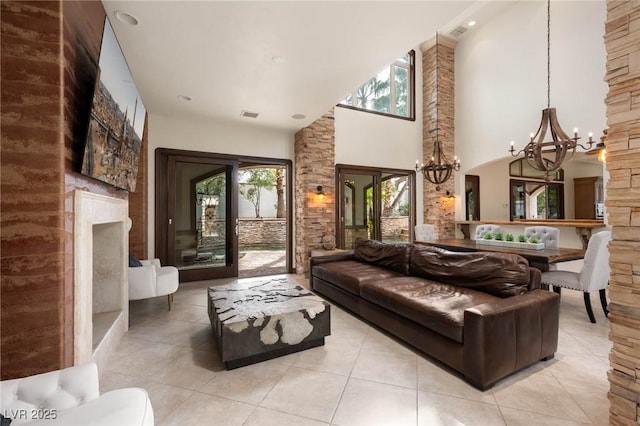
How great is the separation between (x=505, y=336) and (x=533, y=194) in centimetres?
903

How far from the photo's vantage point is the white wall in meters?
4.69

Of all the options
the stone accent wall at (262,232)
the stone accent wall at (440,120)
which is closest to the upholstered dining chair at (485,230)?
the stone accent wall at (440,120)

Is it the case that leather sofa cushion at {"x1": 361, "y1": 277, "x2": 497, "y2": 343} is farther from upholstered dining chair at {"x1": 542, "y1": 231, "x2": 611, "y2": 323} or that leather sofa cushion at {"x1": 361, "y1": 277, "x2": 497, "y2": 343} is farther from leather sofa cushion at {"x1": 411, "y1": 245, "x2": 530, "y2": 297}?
upholstered dining chair at {"x1": 542, "y1": 231, "x2": 611, "y2": 323}

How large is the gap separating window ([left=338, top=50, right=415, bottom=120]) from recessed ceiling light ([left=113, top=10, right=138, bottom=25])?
4836mm

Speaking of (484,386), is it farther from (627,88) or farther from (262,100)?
(262,100)

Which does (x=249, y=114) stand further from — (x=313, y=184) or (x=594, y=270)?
(x=594, y=270)

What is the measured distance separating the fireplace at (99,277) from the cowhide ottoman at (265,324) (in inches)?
33.2

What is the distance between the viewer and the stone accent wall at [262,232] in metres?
9.28

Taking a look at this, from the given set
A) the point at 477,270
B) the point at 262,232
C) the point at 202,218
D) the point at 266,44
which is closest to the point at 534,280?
the point at 477,270

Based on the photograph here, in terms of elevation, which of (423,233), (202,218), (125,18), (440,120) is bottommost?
(423,233)

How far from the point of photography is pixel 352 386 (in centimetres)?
192

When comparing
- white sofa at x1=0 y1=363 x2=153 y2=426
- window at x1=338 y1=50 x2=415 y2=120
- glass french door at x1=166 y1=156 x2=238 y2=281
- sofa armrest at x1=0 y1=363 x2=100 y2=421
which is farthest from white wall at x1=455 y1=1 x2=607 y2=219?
sofa armrest at x1=0 y1=363 x2=100 y2=421

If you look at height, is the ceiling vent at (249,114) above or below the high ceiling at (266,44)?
above

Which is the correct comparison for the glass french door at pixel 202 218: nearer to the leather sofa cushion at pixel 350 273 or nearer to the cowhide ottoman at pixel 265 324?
the leather sofa cushion at pixel 350 273
